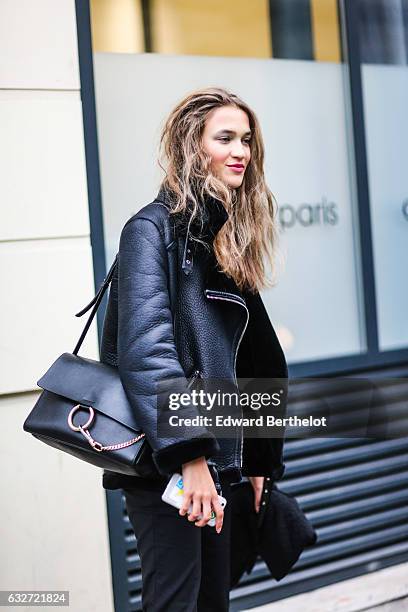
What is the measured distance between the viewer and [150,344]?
242 centimetres

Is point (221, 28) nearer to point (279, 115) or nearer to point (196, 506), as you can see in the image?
point (279, 115)

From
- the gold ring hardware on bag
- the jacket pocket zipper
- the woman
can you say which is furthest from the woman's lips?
the gold ring hardware on bag

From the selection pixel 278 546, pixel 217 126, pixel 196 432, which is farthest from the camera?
pixel 278 546

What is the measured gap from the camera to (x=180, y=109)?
2.82 m

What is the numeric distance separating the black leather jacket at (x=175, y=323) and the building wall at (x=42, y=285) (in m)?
1.00

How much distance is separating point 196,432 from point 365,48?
124 inches

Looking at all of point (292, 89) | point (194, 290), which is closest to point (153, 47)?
point (292, 89)

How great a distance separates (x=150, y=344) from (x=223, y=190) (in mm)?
590

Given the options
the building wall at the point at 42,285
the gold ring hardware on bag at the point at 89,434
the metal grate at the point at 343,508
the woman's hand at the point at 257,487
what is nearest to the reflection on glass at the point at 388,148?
the metal grate at the point at 343,508

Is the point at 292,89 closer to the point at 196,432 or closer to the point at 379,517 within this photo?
the point at 379,517

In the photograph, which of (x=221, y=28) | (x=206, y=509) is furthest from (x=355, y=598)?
(x=221, y=28)

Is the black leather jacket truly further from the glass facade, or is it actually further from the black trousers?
the glass facade

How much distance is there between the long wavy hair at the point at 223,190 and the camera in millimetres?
2709

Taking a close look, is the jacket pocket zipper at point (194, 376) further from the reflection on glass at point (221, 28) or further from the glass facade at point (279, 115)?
the reflection on glass at point (221, 28)
